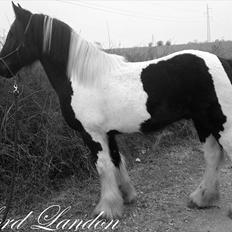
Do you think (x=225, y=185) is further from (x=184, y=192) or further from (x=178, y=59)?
(x=178, y=59)

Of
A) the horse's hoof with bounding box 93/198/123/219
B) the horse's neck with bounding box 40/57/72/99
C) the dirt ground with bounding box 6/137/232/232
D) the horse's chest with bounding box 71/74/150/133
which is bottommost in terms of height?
the dirt ground with bounding box 6/137/232/232

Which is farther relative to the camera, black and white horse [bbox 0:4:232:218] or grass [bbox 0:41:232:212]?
grass [bbox 0:41:232:212]

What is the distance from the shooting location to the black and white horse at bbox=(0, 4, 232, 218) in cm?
314

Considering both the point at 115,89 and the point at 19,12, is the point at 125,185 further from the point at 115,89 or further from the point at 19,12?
the point at 19,12

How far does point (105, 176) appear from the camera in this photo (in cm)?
342

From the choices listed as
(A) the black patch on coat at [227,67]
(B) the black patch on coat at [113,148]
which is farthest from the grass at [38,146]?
(A) the black patch on coat at [227,67]

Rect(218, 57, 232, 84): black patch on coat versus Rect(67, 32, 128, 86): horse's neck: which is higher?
Rect(67, 32, 128, 86): horse's neck

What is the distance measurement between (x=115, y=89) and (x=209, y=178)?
4.50ft

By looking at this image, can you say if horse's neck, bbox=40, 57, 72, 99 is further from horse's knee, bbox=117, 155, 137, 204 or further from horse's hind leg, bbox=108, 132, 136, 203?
horse's knee, bbox=117, 155, 137, 204

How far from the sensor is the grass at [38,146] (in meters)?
3.94

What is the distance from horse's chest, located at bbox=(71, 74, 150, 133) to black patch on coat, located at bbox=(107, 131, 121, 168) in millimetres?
136

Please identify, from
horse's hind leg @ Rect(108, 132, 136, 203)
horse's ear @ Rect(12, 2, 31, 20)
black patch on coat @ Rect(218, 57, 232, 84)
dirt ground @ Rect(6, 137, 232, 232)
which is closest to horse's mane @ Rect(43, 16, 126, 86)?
horse's ear @ Rect(12, 2, 31, 20)

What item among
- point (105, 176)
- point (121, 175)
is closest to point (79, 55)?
point (105, 176)

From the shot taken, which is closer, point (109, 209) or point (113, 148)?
point (109, 209)
